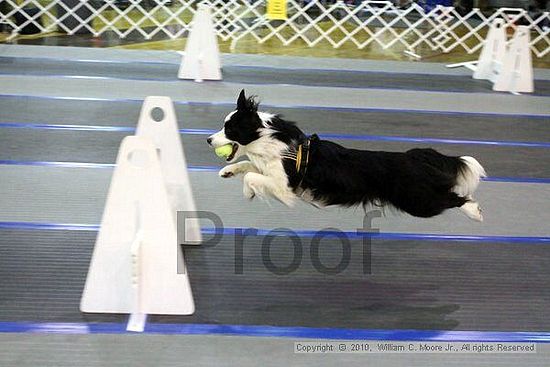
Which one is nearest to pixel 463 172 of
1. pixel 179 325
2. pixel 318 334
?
pixel 318 334

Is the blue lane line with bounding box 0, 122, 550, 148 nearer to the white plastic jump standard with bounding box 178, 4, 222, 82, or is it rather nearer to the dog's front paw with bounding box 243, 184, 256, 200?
the white plastic jump standard with bounding box 178, 4, 222, 82

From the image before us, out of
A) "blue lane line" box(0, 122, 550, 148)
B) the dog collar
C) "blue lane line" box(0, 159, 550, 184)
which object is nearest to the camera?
the dog collar

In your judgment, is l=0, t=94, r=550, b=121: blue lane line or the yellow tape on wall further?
the yellow tape on wall

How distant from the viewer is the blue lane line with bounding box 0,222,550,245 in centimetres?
370

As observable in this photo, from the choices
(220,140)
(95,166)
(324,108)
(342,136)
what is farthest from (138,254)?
(324,108)

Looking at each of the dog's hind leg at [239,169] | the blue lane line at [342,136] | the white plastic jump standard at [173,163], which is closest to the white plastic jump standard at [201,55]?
the blue lane line at [342,136]

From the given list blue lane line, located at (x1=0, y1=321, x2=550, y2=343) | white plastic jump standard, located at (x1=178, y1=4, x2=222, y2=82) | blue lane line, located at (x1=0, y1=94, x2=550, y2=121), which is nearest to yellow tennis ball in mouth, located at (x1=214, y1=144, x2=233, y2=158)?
blue lane line, located at (x1=0, y1=321, x2=550, y2=343)

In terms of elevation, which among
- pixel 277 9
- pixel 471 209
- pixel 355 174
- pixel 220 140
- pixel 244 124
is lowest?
pixel 471 209

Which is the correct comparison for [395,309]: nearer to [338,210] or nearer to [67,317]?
[338,210]

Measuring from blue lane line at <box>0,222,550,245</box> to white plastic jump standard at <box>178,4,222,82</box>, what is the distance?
4.36 metres

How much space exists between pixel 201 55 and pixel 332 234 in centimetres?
461

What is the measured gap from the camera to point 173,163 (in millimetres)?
3482

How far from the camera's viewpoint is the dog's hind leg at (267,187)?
3.16m

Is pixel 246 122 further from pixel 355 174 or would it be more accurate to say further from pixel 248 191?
pixel 355 174
